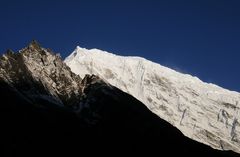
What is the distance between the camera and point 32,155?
199750mm

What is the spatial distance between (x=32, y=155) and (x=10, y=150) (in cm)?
611

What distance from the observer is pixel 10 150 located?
7795 inches
